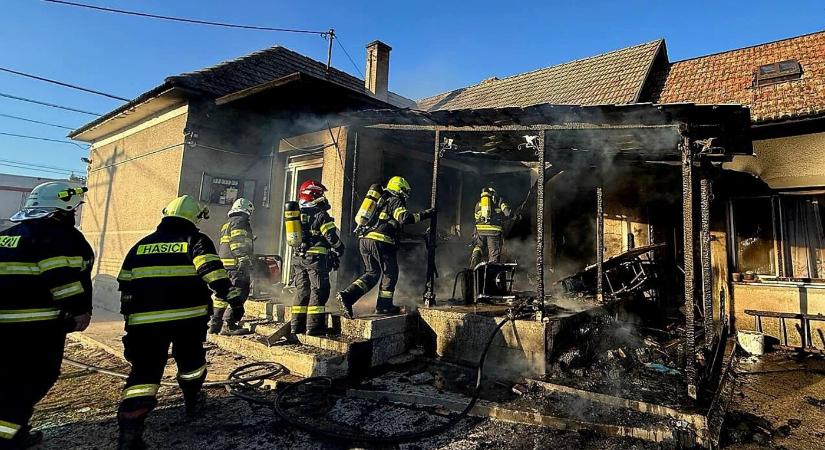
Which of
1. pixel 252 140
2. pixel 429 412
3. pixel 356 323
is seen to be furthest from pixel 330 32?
pixel 429 412

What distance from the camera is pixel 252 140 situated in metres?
8.80

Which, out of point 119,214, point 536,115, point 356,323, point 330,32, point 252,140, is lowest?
point 356,323

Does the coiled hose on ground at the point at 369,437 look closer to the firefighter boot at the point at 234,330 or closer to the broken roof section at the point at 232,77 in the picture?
the firefighter boot at the point at 234,330

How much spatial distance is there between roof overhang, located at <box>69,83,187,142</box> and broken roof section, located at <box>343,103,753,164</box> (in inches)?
154

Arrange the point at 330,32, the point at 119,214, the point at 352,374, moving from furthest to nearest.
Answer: the point at 330,32, the point at 119,214, the point at 352,374

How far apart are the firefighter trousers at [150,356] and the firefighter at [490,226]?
531 cm

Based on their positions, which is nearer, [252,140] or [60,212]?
[60,212]

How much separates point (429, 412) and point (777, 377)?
5450mm

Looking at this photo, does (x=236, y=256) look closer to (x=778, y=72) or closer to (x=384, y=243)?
(x=384, y=243)

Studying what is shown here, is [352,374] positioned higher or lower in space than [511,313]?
lower

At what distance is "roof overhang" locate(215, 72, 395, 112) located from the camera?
6.39 metres

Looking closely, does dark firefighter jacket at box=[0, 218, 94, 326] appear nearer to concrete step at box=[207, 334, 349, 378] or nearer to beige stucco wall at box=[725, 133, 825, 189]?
concrete step at box=[207, 334, 349, 378]

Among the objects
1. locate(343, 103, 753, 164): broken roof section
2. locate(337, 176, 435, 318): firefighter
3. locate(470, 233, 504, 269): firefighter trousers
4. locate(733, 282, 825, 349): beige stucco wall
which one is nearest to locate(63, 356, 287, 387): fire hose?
locate(337, 176, 435, 318): firefighter

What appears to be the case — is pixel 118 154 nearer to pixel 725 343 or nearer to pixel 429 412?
pixel 429 412
